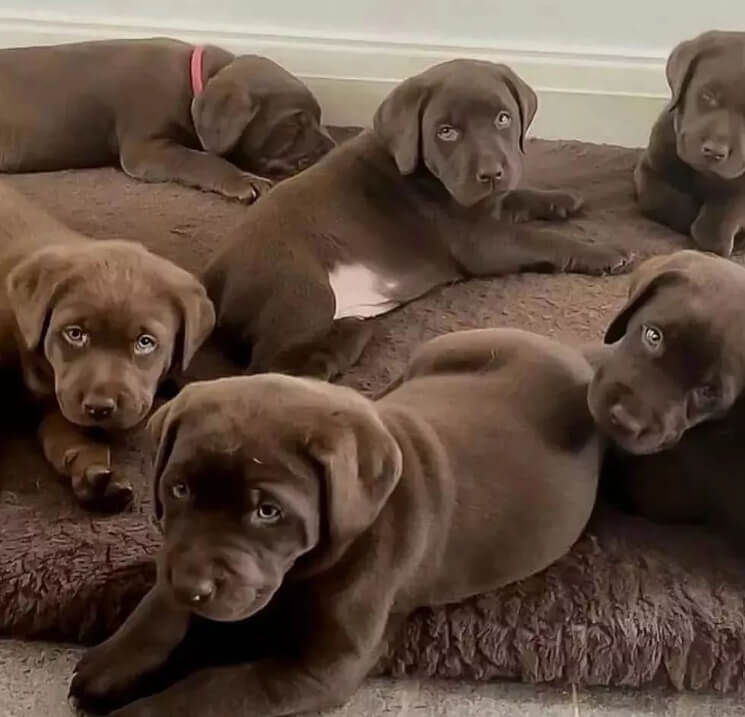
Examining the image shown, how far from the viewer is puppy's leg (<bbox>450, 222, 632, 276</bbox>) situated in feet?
11.4

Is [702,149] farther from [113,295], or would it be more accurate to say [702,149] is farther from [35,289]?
[35,289]

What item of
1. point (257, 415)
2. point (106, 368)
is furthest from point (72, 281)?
point (257, 415)

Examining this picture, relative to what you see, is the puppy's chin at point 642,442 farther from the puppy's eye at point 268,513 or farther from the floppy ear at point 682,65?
the floppy ear at point 682,65

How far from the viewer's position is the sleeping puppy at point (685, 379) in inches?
94.2

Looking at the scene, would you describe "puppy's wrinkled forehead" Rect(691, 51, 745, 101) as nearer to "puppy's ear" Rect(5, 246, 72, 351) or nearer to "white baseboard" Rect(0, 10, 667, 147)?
"white baseboard" Rect(0, 10, 667, 147)

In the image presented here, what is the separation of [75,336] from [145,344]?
5.1 inches

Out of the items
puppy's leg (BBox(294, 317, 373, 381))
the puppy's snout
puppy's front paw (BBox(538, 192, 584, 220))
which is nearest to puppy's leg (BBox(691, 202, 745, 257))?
puppy's front paw (BBox(538, 192, 584, 220))

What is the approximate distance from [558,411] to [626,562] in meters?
0.30

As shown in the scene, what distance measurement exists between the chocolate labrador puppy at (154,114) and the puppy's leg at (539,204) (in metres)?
0.63

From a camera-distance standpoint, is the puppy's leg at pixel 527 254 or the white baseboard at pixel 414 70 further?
the white baseboard at pixel 414 70

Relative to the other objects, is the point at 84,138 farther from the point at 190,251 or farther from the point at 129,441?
the point at 129,441

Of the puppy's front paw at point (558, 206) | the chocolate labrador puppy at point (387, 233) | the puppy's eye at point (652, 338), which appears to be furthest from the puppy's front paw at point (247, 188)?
the puppy's eye at point (652, 338)

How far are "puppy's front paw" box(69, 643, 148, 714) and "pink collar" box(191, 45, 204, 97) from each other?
87.0 inches

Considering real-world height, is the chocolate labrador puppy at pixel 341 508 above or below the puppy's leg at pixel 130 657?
above
